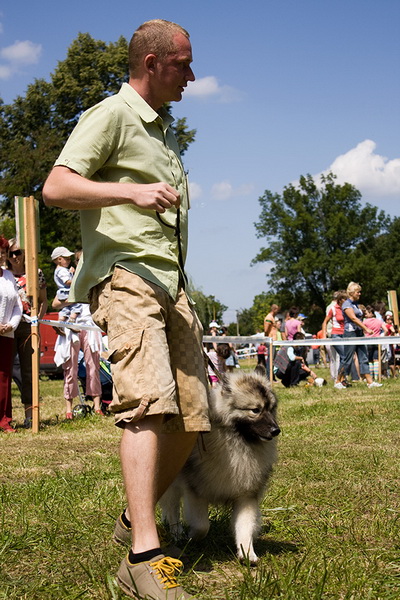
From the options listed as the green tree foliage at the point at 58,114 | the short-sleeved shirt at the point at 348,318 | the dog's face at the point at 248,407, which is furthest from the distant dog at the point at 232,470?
the green tree foliage at the point at 58,114

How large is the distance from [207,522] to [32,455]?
10.3 ft

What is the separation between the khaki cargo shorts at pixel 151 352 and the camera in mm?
2695

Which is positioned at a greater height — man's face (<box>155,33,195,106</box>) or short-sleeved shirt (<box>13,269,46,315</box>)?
man's face (<box>155,33,195,106</box>)

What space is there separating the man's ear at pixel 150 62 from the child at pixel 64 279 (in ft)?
20.4

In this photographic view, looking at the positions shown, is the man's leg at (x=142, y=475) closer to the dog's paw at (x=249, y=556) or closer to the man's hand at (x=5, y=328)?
the dog's paw at (x=249, y=556)

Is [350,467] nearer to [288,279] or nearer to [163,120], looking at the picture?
[163,120]

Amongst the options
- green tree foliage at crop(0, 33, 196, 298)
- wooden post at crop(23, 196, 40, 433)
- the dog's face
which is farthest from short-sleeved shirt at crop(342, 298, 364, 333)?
green tree foliage at crop(0, 33, 196, 298)

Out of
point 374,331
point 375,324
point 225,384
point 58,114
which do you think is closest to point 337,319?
point 374,331

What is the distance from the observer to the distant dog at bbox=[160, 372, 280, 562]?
326 centimetres

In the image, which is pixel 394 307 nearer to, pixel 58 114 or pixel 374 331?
pixel 374 331

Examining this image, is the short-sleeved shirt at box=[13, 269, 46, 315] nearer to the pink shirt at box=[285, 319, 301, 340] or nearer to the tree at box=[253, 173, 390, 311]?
the pink shirt at box=[285, 319, 301, 340]

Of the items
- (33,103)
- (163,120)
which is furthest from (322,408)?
(33,103)

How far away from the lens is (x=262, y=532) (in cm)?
363

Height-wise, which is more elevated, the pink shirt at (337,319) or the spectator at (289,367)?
the pink shirt at (337,319)
